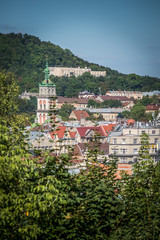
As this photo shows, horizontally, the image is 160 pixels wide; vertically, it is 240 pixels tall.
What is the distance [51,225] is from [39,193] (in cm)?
123

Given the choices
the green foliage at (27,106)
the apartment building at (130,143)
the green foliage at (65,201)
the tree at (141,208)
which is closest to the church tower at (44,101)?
the green foliage at (27,106)

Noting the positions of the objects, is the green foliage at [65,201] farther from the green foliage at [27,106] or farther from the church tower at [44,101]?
the green foliage at [27,106]

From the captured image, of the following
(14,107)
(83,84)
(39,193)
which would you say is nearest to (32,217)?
(39,193)

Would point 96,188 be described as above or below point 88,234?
above

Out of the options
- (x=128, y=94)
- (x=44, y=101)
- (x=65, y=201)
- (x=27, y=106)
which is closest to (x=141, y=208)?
(x=65, y=201)

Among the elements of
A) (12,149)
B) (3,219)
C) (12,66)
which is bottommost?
(3,219)

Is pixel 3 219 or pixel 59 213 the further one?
pixel 59 213

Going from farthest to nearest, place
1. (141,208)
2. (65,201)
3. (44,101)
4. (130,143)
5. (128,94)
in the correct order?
(128,94), (44,101), (130,143), (141,208), (65,201)

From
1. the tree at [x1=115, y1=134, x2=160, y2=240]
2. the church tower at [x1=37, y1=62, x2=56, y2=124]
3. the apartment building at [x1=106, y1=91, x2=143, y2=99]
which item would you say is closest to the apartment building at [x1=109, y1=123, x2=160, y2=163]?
the tree at [x1=115, y1=134, x2=160, y2=240]

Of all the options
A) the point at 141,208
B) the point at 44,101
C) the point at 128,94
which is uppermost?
the point at 128,94

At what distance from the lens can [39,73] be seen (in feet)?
646

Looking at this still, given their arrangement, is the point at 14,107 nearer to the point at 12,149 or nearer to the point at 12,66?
the point at 12,149

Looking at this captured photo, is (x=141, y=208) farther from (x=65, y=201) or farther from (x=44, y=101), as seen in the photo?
(x=44, y=101)

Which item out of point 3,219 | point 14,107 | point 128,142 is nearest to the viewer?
point 3,219
